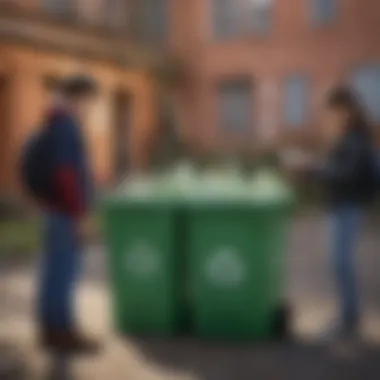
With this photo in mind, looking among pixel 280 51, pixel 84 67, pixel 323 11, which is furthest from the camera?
pixel 323 11

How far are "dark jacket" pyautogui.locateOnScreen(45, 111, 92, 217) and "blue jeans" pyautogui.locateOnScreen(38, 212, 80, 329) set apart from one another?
0.07 metres

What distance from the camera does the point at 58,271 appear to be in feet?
12.2

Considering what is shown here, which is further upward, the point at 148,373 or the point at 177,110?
the point at 177,110

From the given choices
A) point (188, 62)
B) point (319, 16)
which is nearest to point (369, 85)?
point (319, 16)

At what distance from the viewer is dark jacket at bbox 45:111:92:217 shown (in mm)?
3605

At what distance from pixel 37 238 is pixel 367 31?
219cm

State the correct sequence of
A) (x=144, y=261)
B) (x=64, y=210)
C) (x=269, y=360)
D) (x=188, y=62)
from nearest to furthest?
(x=269, y=360) → (x=64, y=210) → (x=144, y=261) → (x=188, y=62)

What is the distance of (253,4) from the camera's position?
4.96 m

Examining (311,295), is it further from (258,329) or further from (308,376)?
(308,376)

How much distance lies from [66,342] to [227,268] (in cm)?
75

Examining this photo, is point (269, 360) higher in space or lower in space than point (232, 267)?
lower

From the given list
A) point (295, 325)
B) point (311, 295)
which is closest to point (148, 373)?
point (295, 325)

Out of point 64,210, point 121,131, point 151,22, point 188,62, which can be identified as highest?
point 151,22

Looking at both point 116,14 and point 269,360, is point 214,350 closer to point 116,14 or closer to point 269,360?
point 269,360
